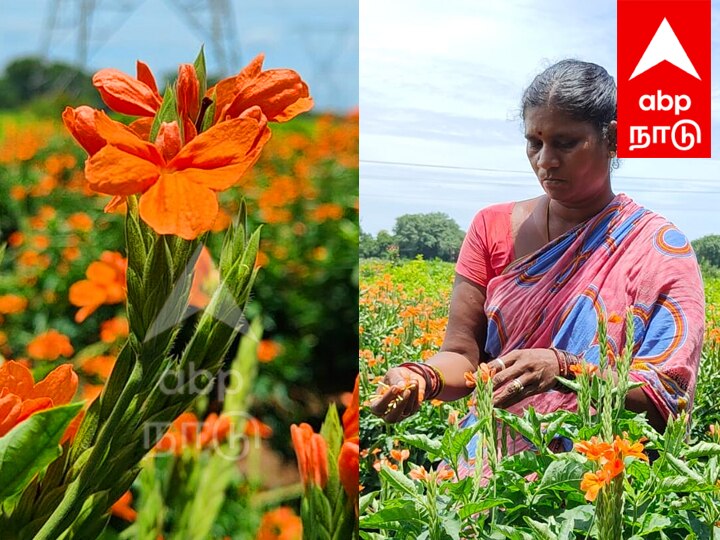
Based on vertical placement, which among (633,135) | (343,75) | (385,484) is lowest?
(385,484)

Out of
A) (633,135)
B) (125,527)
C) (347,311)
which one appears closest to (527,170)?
(633,135)

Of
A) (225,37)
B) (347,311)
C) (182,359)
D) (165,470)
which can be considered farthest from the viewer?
(347,311)

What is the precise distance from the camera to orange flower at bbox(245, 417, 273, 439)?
89.5 inches

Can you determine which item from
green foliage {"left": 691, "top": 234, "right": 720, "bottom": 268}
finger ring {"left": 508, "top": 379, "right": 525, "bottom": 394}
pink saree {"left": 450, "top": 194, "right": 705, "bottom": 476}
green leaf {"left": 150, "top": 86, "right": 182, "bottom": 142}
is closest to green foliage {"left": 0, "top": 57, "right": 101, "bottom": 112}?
green leaf {"left": 150, "top": 86, "right": 182, "bottom": 142}

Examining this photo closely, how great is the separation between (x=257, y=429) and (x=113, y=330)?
49 centimetres

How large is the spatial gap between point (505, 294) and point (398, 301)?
1.06ft

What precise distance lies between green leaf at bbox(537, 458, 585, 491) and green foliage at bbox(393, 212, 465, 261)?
2.19ft

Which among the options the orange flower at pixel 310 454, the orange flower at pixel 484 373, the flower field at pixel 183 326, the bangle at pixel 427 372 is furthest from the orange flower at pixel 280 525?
the orange flower at pixel 484 373

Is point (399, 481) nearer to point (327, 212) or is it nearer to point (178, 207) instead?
point (327, 212)

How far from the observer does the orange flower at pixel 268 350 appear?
2.27 metres

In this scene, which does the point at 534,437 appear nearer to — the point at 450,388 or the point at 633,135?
the point at 450,388

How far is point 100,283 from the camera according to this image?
2.12 m

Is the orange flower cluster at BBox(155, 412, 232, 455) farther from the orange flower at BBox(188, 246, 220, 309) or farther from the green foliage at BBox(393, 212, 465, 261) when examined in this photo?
the green foliage at BBox(393, 212, 465, 261)

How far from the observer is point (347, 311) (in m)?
2.41
